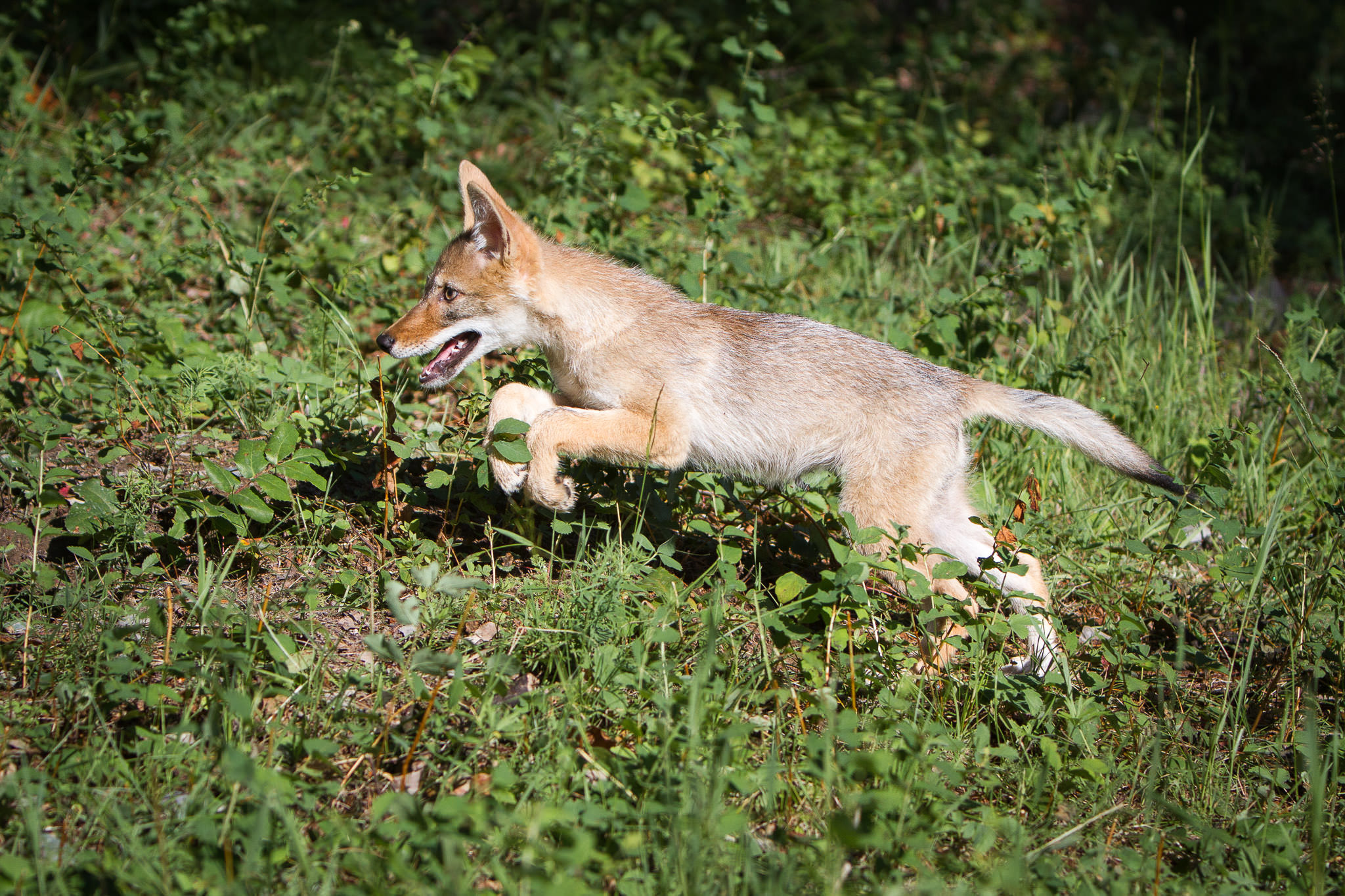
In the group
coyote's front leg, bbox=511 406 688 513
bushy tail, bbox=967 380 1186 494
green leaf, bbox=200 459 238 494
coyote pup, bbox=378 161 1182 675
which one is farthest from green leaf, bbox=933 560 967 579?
green leaf, bbox=200 459 238 494

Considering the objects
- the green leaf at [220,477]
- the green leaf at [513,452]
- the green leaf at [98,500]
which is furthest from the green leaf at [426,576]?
the green leaf at [98,500]

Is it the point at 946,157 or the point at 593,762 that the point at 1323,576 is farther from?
the point at 946,157

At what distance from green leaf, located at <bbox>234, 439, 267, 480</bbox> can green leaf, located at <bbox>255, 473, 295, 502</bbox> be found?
39 mm

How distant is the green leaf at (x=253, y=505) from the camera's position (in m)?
3.34

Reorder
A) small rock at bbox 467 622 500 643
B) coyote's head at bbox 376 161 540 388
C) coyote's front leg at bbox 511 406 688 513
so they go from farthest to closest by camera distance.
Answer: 1. coyote's head at bbox 376 161 540 388
2. coyote's front leg at bbox 511 406 688 513
3. small rock at bbox 467 622 500 643

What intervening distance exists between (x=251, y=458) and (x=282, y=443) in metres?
0.12

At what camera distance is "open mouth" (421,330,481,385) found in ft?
13.2

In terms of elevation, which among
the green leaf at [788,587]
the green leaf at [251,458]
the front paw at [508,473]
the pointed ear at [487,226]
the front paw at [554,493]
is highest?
the pointed ear at [487,226]

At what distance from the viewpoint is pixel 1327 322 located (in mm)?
5703

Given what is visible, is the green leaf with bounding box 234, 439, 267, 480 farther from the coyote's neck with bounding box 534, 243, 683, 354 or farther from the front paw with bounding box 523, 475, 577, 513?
the coyote's neck with bounding box 534, 243, 683, 354

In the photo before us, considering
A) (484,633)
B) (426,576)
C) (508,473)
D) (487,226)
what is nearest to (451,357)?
(487,226)

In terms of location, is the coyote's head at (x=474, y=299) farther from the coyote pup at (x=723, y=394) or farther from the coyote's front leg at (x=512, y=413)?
the coyote's front leg at (x=512, y=413)

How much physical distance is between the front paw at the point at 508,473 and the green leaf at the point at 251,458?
0.81m

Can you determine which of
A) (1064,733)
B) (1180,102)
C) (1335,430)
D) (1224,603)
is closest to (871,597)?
(1064,733)
